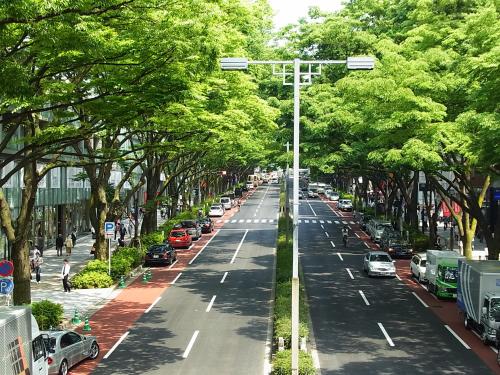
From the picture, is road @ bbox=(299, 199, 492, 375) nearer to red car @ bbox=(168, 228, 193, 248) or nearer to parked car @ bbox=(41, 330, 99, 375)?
parked car @ bbox=(41, 330, 99, 375)

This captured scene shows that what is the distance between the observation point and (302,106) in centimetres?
4369

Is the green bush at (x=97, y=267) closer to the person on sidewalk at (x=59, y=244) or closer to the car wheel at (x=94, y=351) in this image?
the person on sidewalk at (x=59, y=244)

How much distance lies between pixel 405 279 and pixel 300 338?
18.8 metres

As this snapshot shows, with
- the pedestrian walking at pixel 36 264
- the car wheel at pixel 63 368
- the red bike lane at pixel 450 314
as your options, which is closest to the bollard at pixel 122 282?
the pedestrian walking at pixel 36 264

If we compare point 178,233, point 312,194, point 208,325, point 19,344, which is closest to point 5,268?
point 19,344

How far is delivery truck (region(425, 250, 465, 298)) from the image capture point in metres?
31.5

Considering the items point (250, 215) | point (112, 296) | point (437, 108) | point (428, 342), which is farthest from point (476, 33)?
point (250, 215)

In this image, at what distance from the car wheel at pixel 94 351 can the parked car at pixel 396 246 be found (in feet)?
96.6

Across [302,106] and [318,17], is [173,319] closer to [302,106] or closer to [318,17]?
[302,106]

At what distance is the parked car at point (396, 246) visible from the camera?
153ft

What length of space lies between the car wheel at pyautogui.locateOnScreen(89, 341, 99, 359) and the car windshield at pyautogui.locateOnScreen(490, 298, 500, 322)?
13862mm

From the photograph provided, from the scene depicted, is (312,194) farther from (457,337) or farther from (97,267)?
(457,337)

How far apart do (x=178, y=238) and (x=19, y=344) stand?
36060 mm

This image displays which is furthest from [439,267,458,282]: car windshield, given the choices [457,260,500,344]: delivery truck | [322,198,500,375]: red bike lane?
[457,260,500,344]: delivery truck
